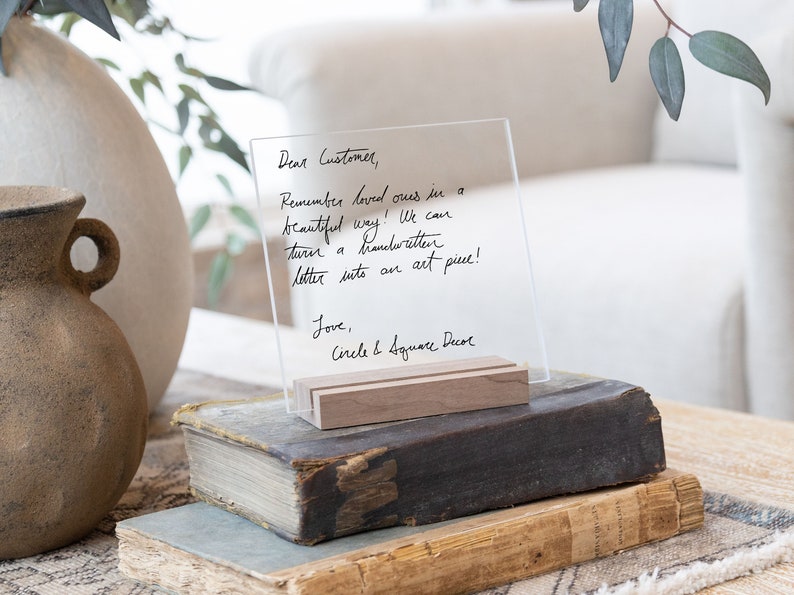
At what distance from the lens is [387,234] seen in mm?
589

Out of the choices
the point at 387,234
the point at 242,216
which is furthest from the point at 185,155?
the point at 387,234

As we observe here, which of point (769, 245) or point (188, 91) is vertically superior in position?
point (188, 91)

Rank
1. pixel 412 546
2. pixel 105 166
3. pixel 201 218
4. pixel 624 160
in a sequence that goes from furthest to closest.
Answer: pixel 624 160
pixel 201 218
pixel 105 166
pixel 412 546

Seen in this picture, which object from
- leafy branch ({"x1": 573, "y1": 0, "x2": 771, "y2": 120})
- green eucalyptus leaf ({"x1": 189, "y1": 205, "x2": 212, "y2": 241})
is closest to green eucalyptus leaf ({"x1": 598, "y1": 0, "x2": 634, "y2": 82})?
leafy branch ({"x1": 573, "y1": 0, "x2": 771, "y2": 120})

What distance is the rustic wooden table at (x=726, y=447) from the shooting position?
21.7 inches

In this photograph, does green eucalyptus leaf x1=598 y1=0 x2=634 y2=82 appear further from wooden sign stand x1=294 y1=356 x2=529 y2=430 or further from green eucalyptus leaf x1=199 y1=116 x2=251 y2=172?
green eucalyptus leaf x1=199 y1=116 x2=251 y2=172

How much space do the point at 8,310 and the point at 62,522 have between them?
4.9 inches

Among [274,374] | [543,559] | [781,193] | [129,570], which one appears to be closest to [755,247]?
[781,193]

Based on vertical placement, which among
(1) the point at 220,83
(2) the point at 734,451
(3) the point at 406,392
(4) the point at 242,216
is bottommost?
(2) the point at 734,451

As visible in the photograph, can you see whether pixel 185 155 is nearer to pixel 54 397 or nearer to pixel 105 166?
pixel 105 166

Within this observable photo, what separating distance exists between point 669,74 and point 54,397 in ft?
1.22

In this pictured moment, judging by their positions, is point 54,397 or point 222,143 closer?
point 54,397

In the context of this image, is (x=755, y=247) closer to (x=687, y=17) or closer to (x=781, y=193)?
(x=781, y=193)

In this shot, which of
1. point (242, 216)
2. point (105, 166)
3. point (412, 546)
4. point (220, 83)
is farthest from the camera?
point (242, 216)
